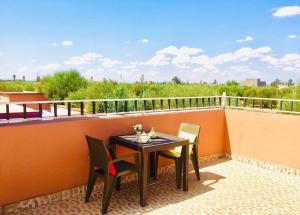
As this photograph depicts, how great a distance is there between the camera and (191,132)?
479cm

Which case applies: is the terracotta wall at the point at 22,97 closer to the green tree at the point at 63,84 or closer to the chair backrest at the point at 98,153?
the green tree at the point at 63,84

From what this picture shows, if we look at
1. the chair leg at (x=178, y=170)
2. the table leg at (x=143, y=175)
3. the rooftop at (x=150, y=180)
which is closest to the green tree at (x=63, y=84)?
the rooftop at (x=150, y=180)

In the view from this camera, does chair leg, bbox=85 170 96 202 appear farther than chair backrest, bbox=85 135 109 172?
Yes

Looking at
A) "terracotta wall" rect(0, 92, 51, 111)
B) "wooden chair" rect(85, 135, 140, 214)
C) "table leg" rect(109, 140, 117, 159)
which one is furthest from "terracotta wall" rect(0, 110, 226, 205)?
"terracotta wall" rect(0, 92, 51, 111)

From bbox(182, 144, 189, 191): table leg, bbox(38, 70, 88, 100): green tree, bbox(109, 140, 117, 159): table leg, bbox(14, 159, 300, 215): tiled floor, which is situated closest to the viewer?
bbox(14, 159, 300, 215): tiled floor

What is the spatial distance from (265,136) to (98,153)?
11.7ft

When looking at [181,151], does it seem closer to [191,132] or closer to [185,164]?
[185,164]

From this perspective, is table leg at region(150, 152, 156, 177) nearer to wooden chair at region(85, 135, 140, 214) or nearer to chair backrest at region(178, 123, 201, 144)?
chair backrest at region(178, 123, 201, 144)

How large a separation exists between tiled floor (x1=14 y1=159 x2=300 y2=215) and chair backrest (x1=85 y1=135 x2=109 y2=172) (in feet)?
2.01

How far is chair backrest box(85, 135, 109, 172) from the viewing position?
11.4 feet

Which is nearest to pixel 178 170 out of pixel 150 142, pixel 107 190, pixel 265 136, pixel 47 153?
pixel 150 142

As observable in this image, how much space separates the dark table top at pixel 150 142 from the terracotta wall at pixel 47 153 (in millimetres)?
288

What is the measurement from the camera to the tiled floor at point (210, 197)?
3682mm

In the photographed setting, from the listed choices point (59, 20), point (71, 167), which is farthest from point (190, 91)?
point (59, 20)
